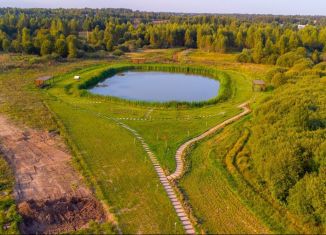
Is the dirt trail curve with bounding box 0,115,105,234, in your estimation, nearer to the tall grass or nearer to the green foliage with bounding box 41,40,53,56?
the tall grass

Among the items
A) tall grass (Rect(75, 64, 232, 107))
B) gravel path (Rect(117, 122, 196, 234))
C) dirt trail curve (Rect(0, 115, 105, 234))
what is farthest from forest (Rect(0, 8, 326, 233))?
dirt trail curve (Rect(0, 115, 105, 234))

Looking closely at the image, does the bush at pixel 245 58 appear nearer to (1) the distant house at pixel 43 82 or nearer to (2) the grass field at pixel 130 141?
(2) the grass field at pixel 130 141

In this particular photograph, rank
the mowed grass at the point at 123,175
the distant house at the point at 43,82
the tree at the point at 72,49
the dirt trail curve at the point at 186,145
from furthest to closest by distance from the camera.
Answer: the tree at the point at 72,49 → the distant house at the point at 43,82 → the dirt trail curve at the point at 186,145 → the mowed grass at the point at 123,175

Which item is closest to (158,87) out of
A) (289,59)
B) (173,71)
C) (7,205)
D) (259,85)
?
(173,71)

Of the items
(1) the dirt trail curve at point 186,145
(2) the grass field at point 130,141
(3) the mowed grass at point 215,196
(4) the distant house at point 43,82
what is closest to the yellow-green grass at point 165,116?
(2) the grass field at point 130,141

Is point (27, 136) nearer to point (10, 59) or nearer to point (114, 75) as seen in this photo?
point (114, 75)

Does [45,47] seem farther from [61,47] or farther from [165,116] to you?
[165,116]

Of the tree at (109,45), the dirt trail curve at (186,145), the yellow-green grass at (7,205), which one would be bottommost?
the yellow-green grass at (7,205)
